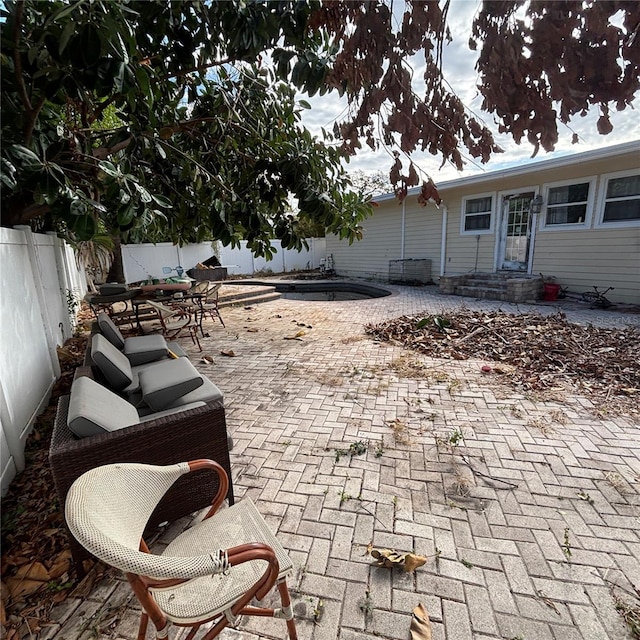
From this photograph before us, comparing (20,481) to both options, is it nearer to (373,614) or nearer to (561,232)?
(373,614)

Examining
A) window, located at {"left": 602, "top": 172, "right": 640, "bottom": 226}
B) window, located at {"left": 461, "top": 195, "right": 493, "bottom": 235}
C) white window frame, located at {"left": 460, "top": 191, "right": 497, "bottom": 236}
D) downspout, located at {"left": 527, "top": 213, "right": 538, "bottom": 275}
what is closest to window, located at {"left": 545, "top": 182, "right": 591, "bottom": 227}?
downspout, located at {"left": 527, "top": 213, "right": 538, "bottom": 275}

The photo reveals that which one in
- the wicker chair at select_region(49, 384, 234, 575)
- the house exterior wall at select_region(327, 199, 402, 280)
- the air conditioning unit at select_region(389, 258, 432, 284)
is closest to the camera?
the wicker chair at select_region(49, 384, 234, 575)

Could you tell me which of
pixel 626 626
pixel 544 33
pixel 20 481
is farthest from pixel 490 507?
pixel 20 481

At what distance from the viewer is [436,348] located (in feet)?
17.9

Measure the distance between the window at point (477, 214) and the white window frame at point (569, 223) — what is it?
1480mm

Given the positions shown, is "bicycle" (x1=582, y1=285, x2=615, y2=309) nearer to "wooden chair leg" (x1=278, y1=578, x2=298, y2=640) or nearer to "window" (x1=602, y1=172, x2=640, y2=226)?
"window" (x1=602, y1=172, x2=640, y2=226)

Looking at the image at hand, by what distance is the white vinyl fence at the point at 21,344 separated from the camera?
2449 mm

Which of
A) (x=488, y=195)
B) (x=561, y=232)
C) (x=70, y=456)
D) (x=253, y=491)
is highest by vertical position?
(x=488, y=195)

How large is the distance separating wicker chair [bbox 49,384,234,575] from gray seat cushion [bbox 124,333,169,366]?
1.42 metres

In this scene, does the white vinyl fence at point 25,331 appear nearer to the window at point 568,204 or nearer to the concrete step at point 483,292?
Answer: the concrete step at point 483,292

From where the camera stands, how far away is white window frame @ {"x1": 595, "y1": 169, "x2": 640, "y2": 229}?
24.6 feet

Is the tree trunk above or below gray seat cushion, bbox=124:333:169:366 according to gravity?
above

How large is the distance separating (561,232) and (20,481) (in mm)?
11090

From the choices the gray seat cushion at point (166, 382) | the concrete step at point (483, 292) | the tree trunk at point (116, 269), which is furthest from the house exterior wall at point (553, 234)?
the tree trunk at point (116, 269)
